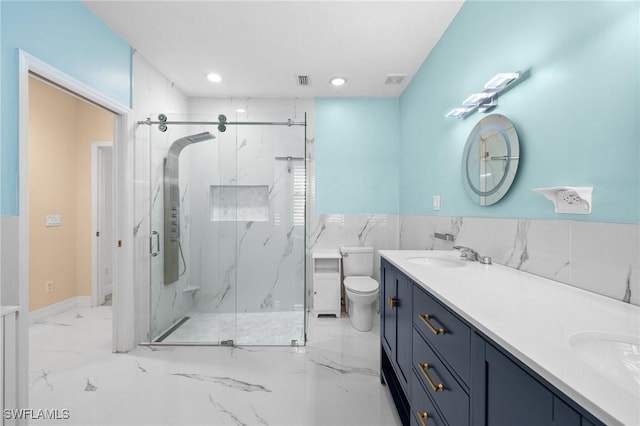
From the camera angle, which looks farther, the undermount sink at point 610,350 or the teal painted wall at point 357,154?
the teal painted wall at point 357,154

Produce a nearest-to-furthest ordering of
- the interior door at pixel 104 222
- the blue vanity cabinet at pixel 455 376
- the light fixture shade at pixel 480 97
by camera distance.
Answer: the blue vanity cabinet at pixel 455 376, the light fixture shade at pixel 480 97, the interior door at pixel 104 222

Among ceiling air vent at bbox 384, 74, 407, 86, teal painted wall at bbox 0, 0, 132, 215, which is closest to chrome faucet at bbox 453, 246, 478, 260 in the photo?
ceiling air vent at bbox 384, 74, 407, 86

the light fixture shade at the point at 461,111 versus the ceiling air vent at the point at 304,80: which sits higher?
the ceiling air vent at the point at 304,80

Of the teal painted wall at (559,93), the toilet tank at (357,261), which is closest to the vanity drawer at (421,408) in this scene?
the teal painted wall at (559,93)

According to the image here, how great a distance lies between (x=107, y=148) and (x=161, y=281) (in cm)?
207

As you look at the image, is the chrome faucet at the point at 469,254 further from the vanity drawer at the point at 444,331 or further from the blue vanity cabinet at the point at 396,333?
the vanity drawer at the point at 444,331

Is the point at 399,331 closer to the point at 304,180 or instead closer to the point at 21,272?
the point at 304,180

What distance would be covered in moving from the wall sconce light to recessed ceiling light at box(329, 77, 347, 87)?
1.35m

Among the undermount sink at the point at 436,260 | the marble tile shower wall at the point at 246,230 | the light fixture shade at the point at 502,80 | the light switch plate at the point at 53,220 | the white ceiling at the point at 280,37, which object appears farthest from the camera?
the light switch plate at the point at 53,220

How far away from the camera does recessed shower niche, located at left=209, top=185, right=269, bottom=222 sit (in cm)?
255

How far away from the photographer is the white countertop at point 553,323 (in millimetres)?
407

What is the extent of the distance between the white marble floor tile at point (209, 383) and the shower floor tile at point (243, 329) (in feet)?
0.35

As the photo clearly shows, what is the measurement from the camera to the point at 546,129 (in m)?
1.11

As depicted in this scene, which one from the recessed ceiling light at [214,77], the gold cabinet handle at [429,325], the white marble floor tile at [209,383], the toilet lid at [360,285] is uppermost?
the recessed ceiling light at [214,77]
